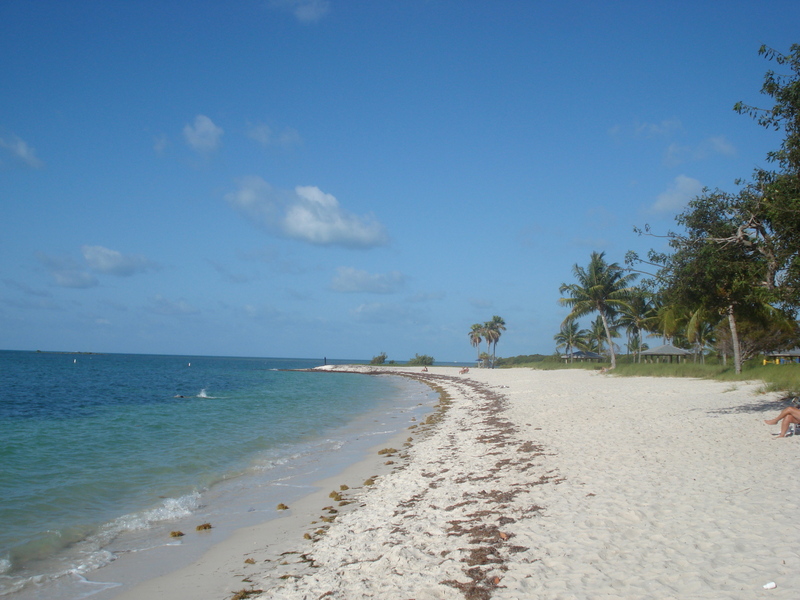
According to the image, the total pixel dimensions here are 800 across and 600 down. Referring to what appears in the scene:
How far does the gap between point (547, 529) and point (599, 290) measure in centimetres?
3919

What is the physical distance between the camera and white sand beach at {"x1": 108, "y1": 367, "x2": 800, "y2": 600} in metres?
4.98

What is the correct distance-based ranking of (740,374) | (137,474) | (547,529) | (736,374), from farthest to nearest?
(736,374), (740,374), (137,474), (547,529)

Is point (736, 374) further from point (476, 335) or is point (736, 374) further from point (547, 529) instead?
point (476, 335)

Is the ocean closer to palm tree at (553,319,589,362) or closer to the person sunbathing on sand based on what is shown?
the person sunbathing on sand

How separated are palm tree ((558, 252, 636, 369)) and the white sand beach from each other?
31702 millimetres

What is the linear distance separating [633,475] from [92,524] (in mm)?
9178

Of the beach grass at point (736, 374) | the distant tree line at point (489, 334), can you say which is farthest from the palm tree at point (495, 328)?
the beach grass at point (736, 374)

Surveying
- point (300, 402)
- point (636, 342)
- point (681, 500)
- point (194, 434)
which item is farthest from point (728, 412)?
point (636, 342)

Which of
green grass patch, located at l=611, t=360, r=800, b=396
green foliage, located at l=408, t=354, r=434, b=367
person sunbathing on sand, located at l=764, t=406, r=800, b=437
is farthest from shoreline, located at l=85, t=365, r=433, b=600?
green foliage, located at l=408, t=354, r=434, b=367

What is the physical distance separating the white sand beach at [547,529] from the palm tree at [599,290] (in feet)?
104

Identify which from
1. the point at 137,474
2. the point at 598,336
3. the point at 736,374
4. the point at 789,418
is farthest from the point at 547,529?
the point at 598,336

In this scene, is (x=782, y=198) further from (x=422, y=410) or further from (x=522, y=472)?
(x=422, y=410)

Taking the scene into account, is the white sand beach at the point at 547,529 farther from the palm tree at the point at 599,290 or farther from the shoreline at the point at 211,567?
the palm tree at the point at 599,290

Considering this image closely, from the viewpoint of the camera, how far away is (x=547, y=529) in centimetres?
641
